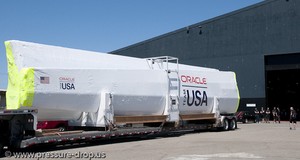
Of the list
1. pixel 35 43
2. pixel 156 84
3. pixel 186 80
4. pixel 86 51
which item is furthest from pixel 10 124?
pixel 186 80

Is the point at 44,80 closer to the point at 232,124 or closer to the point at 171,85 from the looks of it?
the point at 171,85

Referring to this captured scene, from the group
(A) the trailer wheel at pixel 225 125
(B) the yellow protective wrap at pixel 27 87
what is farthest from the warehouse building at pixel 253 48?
(B) the yellow protective wrap at pixel 27 87

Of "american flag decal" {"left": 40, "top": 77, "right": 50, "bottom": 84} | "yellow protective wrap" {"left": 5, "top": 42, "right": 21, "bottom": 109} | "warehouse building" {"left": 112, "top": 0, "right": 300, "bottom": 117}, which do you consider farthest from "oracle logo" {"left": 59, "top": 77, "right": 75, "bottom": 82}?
"warehouse building" {"left": 112, "top": 0, "right": 300, "bottom": 117}

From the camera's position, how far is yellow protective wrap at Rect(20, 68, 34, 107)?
581 inches

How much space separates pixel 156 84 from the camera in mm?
20953

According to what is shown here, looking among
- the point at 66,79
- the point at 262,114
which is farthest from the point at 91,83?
the point at 262,114

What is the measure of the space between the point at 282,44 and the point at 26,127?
91.7 ft

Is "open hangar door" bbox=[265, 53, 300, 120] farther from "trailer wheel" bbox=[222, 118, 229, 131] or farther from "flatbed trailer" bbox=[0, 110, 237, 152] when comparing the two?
"flatbed trailer" bbox=[0, 110, 237, 152]

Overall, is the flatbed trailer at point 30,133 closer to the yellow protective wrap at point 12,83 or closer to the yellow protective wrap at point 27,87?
the yellow protective wrap at point 27,87

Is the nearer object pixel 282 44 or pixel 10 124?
pixel 10 124

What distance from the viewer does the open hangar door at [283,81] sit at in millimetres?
37562

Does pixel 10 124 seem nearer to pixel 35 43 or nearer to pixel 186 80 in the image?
pixel 35 43

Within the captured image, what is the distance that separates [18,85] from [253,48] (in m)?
28.1

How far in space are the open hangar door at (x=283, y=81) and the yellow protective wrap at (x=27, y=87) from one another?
28185mm
